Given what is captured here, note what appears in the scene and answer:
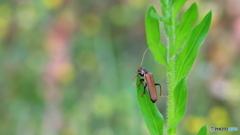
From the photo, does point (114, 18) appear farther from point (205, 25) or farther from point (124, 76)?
point (205, 25)

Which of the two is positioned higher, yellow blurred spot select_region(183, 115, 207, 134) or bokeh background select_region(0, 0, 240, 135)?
bokeh background select_region(0, 0, 240, 135)

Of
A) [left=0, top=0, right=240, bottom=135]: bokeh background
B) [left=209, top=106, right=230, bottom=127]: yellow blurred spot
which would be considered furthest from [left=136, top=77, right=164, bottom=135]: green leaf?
[left=209, top=106, right=230, bottom=127]: yellow blurred spot

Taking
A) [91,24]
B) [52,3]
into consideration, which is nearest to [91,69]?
Answer: [91,24]

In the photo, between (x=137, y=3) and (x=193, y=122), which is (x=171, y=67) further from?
(x=137, y=3)

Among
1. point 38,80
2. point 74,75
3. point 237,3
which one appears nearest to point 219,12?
point 237,3

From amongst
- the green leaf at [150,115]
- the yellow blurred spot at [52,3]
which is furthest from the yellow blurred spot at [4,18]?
the green leaf at [150,115]

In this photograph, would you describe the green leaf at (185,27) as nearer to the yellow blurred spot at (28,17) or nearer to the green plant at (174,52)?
the green plant at (174,52)

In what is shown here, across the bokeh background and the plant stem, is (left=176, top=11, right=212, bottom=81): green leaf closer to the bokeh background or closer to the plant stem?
the plant stem
